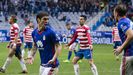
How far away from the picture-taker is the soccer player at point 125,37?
11.2m

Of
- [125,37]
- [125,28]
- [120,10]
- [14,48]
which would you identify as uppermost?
[120,10]

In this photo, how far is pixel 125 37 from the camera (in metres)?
11.5

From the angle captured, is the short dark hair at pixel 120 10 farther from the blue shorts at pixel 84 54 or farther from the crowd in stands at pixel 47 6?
the crowd in stands at pixel 47 6

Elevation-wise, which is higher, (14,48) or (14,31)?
(14,31)

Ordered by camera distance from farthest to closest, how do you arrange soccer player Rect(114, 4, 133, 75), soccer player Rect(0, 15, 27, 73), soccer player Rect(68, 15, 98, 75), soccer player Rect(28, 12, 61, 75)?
soccer player Rect(0, 15, 27, 73), soccer player Rect(68, 15, 98, 75), soccer player Rect(28, 12, 61, 75), soccer player Rect(114, 4, 133, 75)

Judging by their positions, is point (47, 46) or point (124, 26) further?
point (47, 46)

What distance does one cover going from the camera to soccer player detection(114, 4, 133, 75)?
440 inches

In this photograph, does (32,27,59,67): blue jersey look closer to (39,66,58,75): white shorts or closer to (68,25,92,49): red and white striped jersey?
(39,66,58,75): white shorts

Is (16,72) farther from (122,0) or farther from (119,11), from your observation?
(122,0)

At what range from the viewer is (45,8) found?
5584 cm

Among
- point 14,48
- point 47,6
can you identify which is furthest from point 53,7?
point 14,48

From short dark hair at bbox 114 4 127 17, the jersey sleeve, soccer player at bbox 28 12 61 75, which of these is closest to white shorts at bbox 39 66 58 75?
soccer player at bbox 28 12 61 75

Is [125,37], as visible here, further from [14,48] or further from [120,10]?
[14,48]

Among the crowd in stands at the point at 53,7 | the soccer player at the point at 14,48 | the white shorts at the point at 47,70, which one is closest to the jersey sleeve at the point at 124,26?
the white shorts at the point at 47,70
